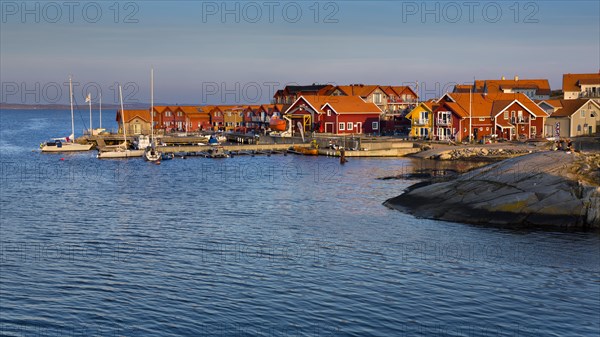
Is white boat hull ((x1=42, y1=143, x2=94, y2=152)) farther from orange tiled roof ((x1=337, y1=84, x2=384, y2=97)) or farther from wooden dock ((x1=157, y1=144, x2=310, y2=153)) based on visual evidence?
orange tiled roof ((x1=337, y1=84, x2=384, y2=97))

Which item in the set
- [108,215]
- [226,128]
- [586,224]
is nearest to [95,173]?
[108,215]

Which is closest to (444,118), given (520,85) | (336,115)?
(336,115)

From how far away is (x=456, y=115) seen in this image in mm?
85625

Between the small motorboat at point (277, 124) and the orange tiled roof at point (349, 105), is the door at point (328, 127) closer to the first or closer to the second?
the orange tiled roof at point (349, 105)

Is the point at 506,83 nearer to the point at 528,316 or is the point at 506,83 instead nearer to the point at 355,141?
the point at 355,141

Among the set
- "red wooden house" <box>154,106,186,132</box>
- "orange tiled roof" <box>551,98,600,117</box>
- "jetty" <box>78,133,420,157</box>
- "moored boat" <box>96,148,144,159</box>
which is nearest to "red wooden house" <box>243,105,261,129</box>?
"red wooden house" <box>154,106,186,132</box>

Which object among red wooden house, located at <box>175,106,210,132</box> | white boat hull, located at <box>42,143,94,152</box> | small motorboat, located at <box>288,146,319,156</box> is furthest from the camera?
red wooden house, located at <box>175,106,210,132</box>

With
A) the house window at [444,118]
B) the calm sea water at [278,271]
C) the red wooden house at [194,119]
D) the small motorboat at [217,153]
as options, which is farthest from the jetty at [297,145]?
the calm sea water at [278,271]

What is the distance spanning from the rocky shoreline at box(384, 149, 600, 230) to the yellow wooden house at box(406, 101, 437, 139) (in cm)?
4348

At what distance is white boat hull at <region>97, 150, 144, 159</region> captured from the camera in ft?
269

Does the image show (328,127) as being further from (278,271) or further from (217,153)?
(278,271)

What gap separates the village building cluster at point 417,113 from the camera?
86812 mm

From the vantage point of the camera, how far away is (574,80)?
379 ft

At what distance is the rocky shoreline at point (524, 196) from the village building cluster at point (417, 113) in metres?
40.0
